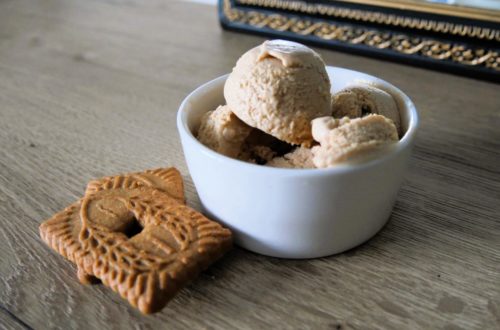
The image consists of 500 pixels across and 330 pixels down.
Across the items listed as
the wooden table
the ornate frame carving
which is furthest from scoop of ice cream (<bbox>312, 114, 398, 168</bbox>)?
the ornate frame carving

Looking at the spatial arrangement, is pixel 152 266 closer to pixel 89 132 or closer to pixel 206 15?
pixel 89 132

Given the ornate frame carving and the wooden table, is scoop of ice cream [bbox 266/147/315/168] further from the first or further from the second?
the ornate frame carving

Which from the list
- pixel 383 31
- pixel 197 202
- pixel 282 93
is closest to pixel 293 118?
pixel 282 93

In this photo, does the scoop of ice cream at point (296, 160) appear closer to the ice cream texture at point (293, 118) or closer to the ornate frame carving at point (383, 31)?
the ice cream texture at point (293, 118)

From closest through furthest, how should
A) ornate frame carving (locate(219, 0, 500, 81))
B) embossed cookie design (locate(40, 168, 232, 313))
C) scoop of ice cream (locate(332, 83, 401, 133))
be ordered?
embossed cookie design (locate(40, 168, 232, 313))
scoop of ice cream (locate(332, 83, 401, 133))
ornate frame carving (locate(219, 0, 500, 81))

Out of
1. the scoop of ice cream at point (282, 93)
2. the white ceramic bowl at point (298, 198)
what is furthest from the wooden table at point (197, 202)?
the scoop of ice cream at point (282, 93)

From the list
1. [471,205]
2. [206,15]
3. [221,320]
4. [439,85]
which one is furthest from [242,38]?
[221,320]

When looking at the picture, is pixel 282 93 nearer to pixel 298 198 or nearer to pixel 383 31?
pixel 298 198
